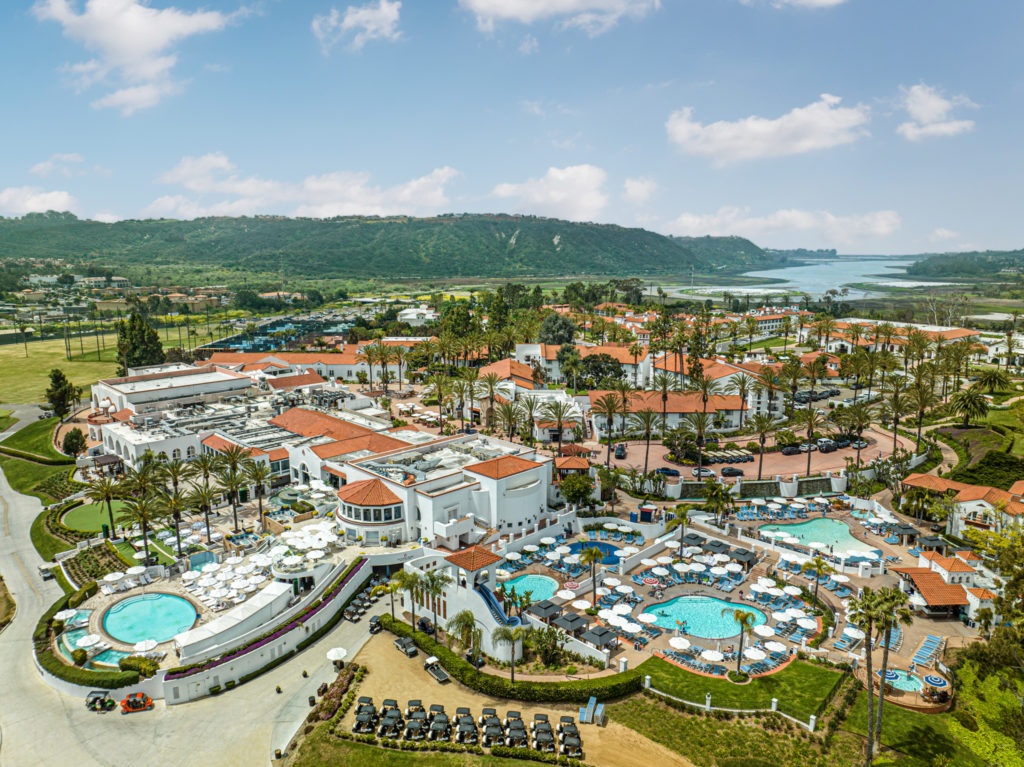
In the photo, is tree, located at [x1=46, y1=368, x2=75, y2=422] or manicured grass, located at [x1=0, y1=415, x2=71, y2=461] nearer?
manicured grass, located at [x1=0, y1=415, x2=71, y2=461]

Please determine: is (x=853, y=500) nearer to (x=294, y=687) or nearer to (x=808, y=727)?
(x=808, y=727)

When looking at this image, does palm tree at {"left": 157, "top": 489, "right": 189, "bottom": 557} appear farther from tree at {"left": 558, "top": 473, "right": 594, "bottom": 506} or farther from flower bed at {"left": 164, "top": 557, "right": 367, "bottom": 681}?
tree at {"left": 558, "top": 473, "right": 594, "bottom": 506}

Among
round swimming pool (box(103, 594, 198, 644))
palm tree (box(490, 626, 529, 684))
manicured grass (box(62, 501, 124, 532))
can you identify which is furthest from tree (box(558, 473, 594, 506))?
manicured grass (box(62, 501, 124, 532))

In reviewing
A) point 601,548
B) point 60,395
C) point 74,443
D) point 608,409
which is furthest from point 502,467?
point 60,395

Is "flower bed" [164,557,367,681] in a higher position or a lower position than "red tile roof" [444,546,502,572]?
lower

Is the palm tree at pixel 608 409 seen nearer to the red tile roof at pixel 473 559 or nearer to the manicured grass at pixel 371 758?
the red tile roof at pixel 473 559

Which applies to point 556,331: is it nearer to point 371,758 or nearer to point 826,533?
point 826,533
